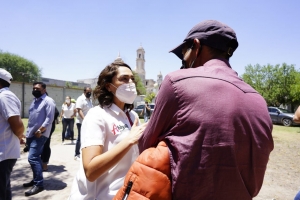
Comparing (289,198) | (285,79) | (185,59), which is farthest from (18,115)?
(285,79)

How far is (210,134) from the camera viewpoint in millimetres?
958

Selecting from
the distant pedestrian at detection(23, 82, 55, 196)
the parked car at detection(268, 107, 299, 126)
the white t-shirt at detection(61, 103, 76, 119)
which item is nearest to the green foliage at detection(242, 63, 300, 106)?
the parked car at detection(268, 107, 299, 126)

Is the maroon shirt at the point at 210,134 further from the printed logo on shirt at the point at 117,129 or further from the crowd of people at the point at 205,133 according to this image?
the printed logo on shirt at the point at 117,129

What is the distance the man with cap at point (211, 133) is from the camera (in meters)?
0.96

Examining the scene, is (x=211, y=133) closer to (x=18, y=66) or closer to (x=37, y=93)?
(x=37, y=93)

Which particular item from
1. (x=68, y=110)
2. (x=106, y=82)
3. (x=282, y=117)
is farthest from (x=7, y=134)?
(x=282, y=117)

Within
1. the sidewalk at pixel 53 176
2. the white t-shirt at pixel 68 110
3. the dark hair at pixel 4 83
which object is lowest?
the sidewalk at pixel 53 176

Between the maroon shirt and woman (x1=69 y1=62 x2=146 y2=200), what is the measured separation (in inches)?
22.1

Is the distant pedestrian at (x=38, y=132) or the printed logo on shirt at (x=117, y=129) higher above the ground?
the printed logo on shirt at (x=117, y=129)

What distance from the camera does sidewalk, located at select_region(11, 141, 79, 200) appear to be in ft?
14.1

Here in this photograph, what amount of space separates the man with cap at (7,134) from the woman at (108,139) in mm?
1622

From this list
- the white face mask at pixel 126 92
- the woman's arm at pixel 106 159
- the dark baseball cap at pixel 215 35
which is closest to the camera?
the dark baseball cap at pixel 215 35

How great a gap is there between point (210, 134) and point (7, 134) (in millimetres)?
3025

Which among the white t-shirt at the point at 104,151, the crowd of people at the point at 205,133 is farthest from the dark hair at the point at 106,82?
the crowd of people at the point at 205,133
